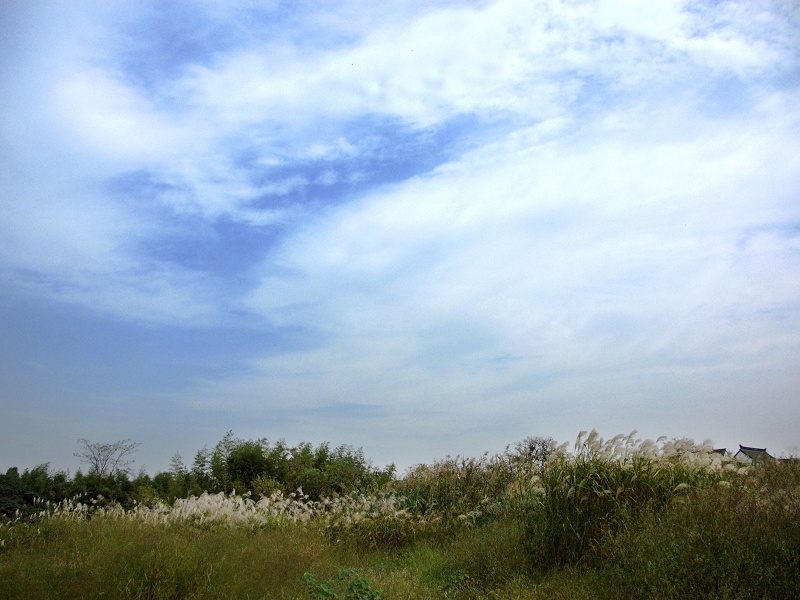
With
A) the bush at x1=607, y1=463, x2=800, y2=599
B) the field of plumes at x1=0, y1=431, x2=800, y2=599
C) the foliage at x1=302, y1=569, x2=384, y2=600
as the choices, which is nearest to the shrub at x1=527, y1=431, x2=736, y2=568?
the field of plumes at x1=0, y1=431, x2=800, y2=599

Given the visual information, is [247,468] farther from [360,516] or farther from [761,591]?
[761,591]

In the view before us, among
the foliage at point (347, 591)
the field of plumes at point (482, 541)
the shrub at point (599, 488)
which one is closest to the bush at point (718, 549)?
the field of plumes at point (482, 541)

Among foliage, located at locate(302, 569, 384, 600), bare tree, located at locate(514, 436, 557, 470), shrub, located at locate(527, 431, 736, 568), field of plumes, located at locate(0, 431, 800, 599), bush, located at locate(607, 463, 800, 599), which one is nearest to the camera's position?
bush, located at locate(607, 463, 800, 599)

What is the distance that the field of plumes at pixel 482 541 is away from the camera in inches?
199

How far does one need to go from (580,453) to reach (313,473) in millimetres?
9400

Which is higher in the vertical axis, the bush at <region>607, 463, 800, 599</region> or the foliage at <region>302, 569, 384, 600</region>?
the bush at <region>607, 463, 800, 599</region>

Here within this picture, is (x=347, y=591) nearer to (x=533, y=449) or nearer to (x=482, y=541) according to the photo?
(x=482, y=541)

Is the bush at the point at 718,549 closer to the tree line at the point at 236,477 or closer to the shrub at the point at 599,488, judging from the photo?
the shrub at the point at 599,488

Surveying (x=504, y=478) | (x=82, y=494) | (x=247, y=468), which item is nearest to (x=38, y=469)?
(x=82, y=494)

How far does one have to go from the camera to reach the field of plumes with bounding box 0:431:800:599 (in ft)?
16.6

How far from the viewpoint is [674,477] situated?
7160 millimetres

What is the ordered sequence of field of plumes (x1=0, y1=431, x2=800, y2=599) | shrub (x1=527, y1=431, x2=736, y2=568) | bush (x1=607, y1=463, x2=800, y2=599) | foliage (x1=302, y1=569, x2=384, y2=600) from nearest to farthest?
bush (x1=607, y1=463, x2=800, y2=599), field of plumes (x1=0, y1=431, x2=800, y2=599), foliage (x1=302, y1=569, x2=384, y2=600), shrub (x1=527, y1=431, x2=736, y2=568)

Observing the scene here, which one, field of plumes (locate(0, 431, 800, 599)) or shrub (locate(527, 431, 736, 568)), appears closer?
field of plumes (locate(0, 431, 800, 599))

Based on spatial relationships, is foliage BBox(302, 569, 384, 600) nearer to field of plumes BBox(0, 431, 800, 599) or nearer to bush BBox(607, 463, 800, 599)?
field of plumes BBox(0, 431, 800, 599)
